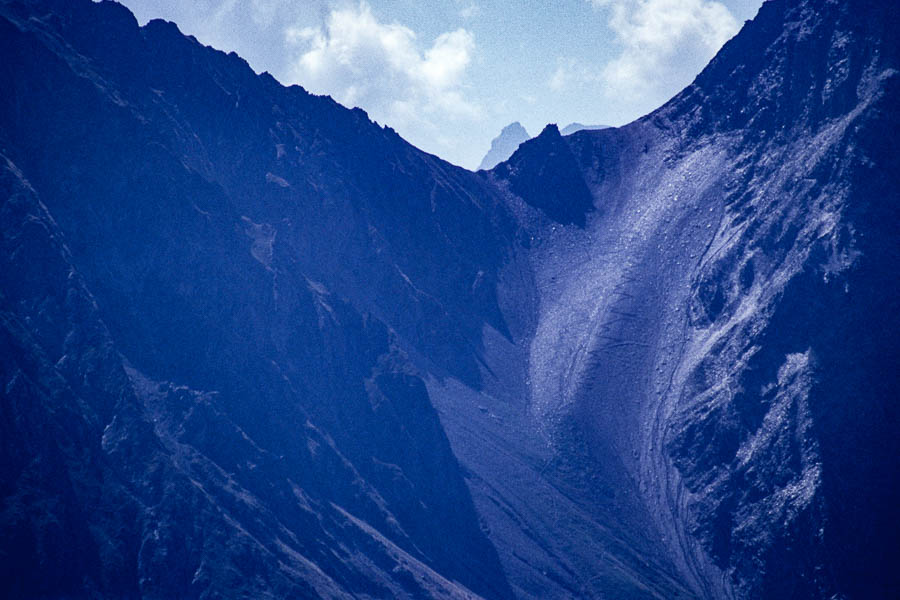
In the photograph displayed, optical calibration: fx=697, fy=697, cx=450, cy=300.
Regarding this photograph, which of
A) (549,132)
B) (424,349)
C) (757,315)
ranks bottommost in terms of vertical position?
(757,315)

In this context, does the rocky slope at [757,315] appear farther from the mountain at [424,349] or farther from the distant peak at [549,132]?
the distant peak at [549,132]

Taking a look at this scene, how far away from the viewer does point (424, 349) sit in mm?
96062

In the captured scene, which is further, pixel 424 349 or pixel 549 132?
pixel 549 132

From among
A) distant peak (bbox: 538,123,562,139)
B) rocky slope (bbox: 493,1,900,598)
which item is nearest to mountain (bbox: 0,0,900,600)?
rocky slope (bbox: 493,1,900,598)

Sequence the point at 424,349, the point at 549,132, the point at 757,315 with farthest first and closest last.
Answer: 1. the point at 549,132
2. the point at 424,349
3. the point at 757,315

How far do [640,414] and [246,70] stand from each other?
254 ft

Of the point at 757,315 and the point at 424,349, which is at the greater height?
the point at 424,349

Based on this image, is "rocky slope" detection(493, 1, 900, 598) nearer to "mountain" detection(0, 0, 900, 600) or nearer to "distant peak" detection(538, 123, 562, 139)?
"mountain" detection(0, 0, 900, 600)

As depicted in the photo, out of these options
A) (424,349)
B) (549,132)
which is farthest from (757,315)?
(549,132)

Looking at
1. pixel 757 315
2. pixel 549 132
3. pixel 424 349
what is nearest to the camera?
pixel 757 315

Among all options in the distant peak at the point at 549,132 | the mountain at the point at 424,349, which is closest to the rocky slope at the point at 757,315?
the mountain at the point at 424,349

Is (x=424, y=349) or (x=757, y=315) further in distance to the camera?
(x=424, y=349)

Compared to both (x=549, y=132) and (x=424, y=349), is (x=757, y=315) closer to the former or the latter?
(x=424, y=349)

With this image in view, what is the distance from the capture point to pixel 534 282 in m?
108
